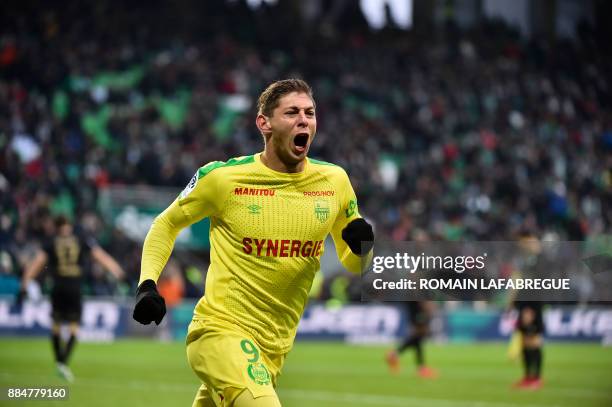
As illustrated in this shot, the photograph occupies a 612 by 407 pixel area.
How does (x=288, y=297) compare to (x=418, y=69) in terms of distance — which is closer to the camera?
(x=288, y=297)

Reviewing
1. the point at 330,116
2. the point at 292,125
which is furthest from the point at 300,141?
the point at 330,116

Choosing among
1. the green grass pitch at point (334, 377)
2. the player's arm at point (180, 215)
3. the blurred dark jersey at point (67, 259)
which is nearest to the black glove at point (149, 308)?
the player's arm at point (180, 215)

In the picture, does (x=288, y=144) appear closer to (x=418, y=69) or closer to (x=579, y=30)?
(x=418, y=69)

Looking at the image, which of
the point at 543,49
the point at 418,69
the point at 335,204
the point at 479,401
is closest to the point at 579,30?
the point at 543,49

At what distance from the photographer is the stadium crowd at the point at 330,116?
76.8ft

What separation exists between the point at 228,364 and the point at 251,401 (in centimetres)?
21

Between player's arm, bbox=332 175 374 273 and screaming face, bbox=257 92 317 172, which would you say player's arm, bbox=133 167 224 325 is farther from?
player's arm, bbox=332 175 374 273

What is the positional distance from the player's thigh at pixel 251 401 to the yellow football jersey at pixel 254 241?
0.33 meters

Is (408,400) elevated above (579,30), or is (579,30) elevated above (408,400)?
(579,30)

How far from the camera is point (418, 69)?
3434 centimetres

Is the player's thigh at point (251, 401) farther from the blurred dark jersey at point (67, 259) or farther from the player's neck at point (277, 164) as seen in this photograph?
the blurred dark jersey at point (67, 259)

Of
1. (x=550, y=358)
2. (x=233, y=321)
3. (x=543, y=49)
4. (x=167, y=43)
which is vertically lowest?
(x=233, y=321)

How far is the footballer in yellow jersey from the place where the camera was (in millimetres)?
5145

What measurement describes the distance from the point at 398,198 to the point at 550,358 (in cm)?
Result: 757
